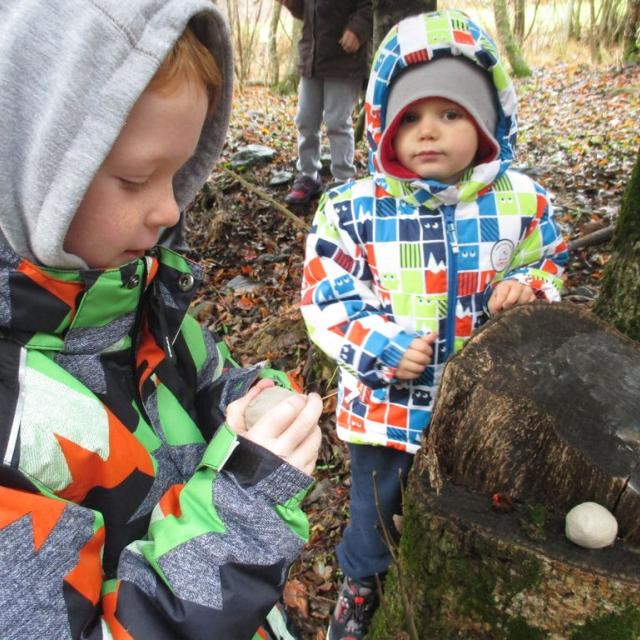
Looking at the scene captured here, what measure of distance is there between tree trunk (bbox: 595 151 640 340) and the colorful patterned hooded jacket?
419 mm

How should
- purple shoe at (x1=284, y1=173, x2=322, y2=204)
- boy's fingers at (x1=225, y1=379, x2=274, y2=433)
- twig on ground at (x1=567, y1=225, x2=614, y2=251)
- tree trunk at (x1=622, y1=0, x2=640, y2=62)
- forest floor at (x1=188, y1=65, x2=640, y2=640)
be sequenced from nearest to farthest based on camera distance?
boy's fingers at (x1=225, y1=379, x2=274, y2=433)
forest floor at (x1=188, y1=65, x2=640, y2=640)
twig on ground at (x1=567, y1=225, x2=614, y2=251)
purple shoe at (x1=284, y1=173, x2=322, y2=204)
tree trunk at (x1=622, y1=0, x2=640, y2=62)

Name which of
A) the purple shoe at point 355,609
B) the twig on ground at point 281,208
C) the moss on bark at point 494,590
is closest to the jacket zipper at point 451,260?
the moss on bark at point 494,590

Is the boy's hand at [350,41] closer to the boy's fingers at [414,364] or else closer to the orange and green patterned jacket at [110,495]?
the boy's fingers at [414,364]

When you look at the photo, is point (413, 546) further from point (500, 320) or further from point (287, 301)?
point (287, 301)

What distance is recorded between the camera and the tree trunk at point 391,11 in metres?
3.91

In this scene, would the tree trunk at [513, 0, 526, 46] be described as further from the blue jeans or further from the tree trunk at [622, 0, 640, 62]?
the blue jeans

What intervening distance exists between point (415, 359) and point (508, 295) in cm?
43

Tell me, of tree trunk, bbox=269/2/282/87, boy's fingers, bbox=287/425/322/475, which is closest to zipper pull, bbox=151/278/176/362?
boy's fingers, bbox=287/425/322/475

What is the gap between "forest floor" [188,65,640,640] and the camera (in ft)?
10.3

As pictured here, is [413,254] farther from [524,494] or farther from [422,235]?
[524,494]

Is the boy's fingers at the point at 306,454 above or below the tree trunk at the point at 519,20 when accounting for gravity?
below

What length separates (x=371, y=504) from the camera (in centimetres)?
245

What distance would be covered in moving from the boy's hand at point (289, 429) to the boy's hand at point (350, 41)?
491 centimetres

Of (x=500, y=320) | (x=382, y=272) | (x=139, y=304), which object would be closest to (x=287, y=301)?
(x=382, y=272)
